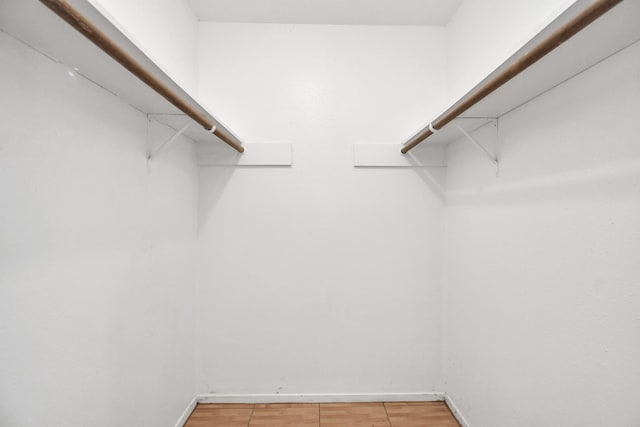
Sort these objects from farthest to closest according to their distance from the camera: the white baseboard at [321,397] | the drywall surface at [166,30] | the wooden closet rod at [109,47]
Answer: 1. the white baseboard at [321,397]
2. the drywall surface at [166,30]
3. the wooden closet rod at [109,47]

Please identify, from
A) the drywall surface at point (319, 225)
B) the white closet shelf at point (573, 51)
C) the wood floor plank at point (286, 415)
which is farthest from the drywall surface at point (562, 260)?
the wood floor plank at point (286, 415)

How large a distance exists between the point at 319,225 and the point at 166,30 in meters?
1.42

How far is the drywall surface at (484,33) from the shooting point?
1.18m

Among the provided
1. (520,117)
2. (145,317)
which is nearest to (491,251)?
(520,117)

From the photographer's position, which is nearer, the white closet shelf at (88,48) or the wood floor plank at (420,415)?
the white closet shelf at (88,48)

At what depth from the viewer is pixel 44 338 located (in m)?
0.83

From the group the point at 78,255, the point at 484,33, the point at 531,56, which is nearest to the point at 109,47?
the point at 78,255

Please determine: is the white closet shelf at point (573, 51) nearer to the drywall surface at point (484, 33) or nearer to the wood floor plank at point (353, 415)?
the drywall surface at point (484, 33)

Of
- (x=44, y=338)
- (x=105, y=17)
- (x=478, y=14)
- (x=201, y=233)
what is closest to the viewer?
(x=105, y=17)

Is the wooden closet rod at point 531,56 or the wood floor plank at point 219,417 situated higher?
the wooden closet rod at point 531,56

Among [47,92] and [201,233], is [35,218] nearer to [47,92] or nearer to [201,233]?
[47,92]

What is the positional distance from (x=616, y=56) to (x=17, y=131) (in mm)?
1744

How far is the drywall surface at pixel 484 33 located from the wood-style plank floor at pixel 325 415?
189 cm

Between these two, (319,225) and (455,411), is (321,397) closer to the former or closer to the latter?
(455,411)
